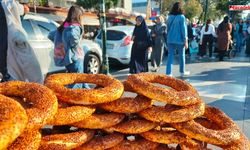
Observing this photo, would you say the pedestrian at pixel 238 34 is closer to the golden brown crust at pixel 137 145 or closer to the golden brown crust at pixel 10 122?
the golden brown crust at pixel 137 145

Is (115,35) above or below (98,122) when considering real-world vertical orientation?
above

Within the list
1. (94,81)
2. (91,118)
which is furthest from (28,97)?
(94,81)

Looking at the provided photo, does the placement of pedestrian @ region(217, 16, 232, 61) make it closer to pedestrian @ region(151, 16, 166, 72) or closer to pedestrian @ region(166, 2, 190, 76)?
pedestrian @ region(151, 16, 166, 72)

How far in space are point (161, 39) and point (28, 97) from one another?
27.0 ft

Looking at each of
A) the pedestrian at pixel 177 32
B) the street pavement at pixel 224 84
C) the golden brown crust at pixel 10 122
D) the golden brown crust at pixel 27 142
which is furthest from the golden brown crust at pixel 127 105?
the pedestrian at pixel 177 32

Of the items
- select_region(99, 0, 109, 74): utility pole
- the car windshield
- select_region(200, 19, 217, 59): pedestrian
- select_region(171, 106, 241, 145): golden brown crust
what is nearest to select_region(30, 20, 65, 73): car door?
select_region(99, 0, 109, 74): utility pole

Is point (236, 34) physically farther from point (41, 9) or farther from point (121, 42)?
point (41, 9)

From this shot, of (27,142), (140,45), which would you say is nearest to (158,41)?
(140,45)

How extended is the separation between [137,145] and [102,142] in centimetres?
29

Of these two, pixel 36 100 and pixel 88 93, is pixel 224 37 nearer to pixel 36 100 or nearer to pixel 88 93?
pixel 88 93

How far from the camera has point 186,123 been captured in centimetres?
234

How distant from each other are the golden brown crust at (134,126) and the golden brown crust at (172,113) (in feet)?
Result: 0.20

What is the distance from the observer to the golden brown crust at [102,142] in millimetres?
2277

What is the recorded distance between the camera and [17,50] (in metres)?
4.12
